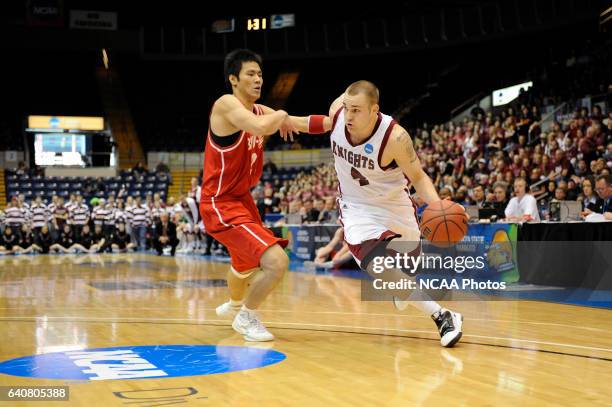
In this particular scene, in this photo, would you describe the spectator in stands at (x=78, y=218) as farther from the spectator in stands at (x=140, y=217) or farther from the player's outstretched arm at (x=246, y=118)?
the player's outstretched arm at (x=246, y=118)

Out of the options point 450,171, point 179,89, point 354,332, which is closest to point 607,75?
point 450,171

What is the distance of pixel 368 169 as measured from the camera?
16.4 feet

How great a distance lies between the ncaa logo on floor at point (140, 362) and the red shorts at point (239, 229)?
72cm

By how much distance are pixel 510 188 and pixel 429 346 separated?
8579mm

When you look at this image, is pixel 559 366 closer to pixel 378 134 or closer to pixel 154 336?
pixel 378 134

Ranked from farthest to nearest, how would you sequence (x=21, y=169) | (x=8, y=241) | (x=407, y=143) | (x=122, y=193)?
(x=21, y=169)
(x=122, y=193)
(x=8, y=241)
(x=407, y=143)

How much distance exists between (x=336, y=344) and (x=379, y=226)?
3.00 ft

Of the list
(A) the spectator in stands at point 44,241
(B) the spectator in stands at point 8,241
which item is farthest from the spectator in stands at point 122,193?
(B) the spectator in stands at point 8,241

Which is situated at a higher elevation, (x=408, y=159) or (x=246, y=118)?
(x=246, y=118)

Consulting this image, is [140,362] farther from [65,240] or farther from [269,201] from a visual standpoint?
[65,240]

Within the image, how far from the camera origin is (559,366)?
4266 mm

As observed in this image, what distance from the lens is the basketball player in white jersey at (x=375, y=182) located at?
16.0 ft

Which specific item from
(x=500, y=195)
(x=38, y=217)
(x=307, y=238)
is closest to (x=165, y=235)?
(x=38, y=217)

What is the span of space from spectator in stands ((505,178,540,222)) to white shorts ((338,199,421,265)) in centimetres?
518
